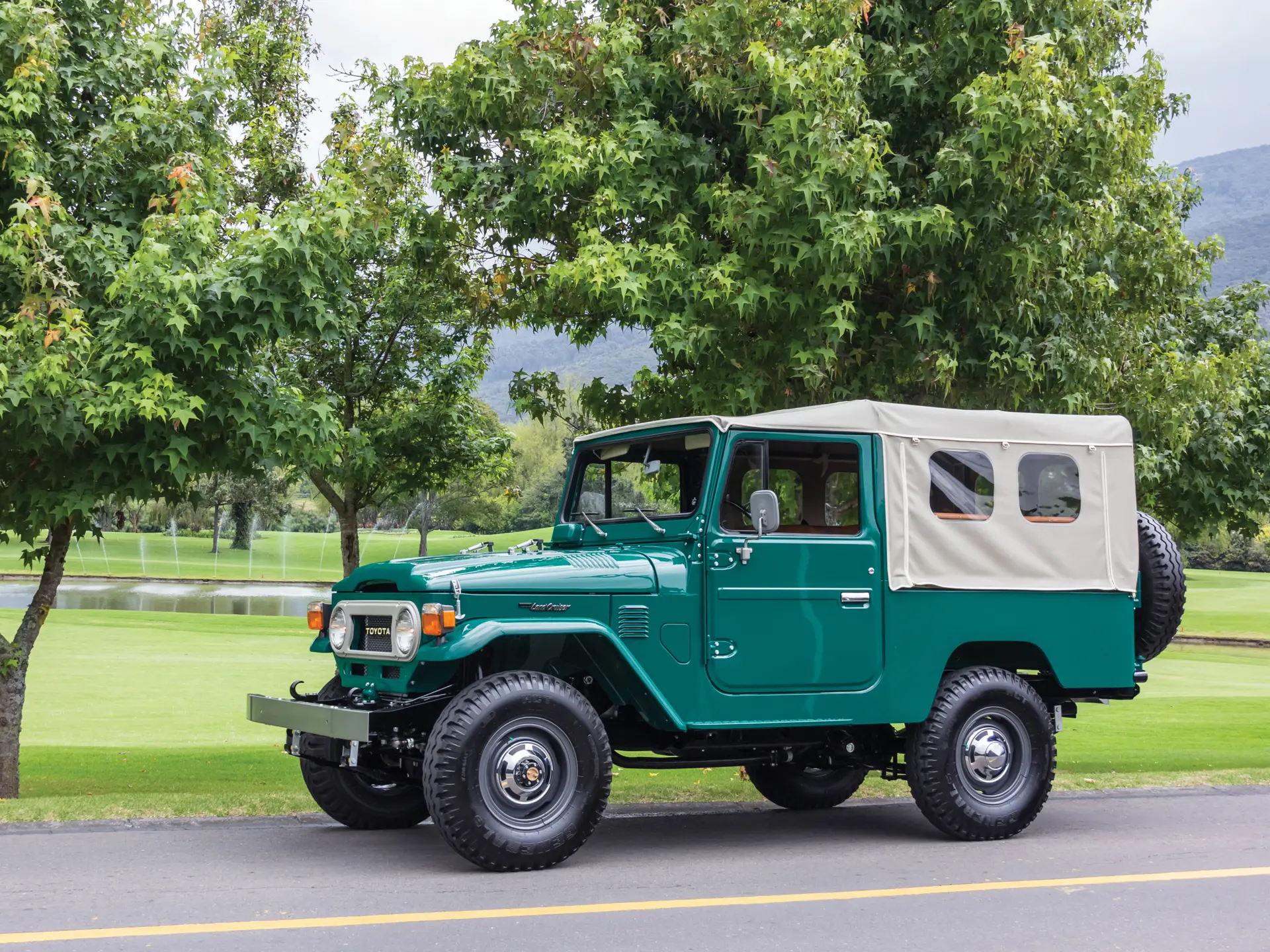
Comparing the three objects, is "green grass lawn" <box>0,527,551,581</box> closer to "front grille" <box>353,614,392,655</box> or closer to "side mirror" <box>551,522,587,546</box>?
"side mirror" <box>551,522,587,546</box>

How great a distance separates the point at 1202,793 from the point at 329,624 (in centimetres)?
706

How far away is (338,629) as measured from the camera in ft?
26.5

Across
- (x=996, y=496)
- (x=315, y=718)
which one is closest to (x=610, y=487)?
(x=996, y=496)

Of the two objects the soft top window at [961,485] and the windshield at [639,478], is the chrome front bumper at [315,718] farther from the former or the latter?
the soft top window at [961,485]

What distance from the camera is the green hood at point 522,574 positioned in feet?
24.3

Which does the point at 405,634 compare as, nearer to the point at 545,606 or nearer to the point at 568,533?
the point at 545,606

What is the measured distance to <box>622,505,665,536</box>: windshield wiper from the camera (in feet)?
27.3

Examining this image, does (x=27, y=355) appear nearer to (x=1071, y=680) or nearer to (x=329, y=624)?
(x=329, y=624)

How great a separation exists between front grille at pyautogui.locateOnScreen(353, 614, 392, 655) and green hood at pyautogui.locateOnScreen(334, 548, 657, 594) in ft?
0.68

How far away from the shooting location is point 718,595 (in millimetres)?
7988

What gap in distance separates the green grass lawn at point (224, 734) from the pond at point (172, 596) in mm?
13038

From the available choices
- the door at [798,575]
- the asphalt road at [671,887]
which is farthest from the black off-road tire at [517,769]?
the door at [798,575]

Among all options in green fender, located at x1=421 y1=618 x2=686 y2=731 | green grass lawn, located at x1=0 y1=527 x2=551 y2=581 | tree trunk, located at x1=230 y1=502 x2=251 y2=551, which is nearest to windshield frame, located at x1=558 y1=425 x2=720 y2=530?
green fender, located at x1=421 y1=618 x2=686 y2=731

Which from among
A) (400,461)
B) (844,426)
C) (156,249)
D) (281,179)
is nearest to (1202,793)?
(844,426)
